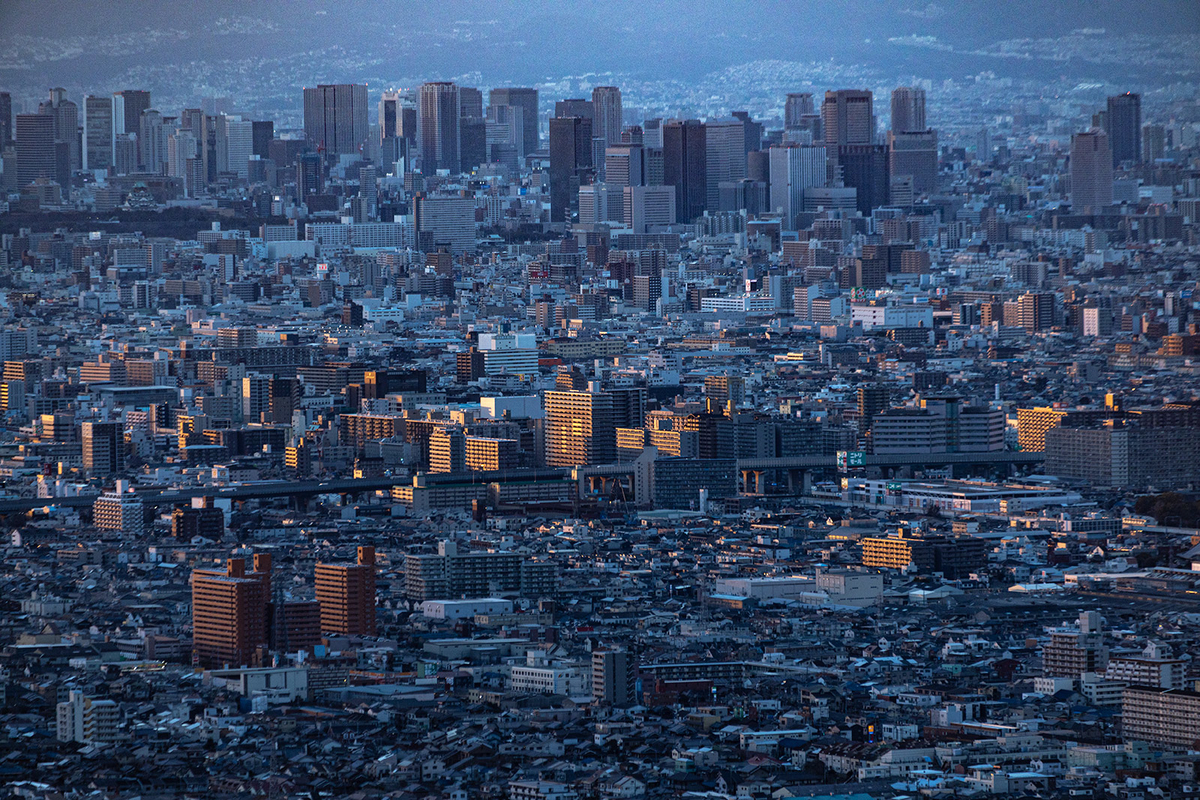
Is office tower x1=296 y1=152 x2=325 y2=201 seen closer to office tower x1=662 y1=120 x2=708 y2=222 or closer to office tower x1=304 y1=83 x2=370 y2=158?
office tower x1=304 y1=83 x2=370 y2=158

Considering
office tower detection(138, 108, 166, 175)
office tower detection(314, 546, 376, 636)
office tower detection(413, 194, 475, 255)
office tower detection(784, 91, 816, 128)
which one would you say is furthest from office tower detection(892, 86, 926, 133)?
office tower detection(314, 546, 376, 636)

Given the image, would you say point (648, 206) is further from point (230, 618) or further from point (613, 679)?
point (613, 679)

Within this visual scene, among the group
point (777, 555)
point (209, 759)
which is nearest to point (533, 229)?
point (777, 555)

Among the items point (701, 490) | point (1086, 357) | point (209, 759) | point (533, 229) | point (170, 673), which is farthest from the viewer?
point (533, 229)

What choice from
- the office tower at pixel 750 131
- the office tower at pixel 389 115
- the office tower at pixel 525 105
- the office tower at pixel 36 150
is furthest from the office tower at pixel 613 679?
the office tower at pixel 525 105

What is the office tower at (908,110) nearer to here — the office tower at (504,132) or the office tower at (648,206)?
the office tower at (648,206)

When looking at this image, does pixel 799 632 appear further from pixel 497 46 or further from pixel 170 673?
pixel 497 46

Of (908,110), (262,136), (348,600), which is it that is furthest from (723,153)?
(348,600)
